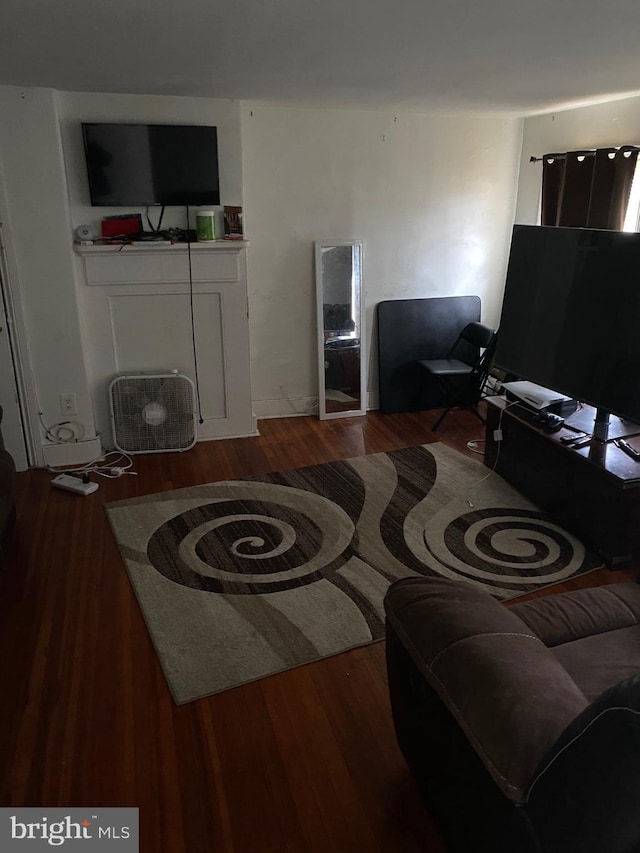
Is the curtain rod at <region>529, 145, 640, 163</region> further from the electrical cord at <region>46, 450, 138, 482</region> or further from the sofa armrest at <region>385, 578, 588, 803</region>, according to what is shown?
the electrical cord at <region>46, 450, 138, 482</region>

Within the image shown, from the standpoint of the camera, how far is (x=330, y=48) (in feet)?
8.57

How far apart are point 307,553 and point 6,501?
1436 mm

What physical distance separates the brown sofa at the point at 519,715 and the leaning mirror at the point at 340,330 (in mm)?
3026

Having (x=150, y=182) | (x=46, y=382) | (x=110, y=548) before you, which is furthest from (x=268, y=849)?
(x=150, y=182)

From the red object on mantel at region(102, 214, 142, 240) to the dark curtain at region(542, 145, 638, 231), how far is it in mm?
2718

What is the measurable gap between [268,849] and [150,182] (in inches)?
137

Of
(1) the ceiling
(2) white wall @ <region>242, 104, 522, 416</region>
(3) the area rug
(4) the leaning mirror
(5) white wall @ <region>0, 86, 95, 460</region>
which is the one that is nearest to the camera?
(1) the ceiling

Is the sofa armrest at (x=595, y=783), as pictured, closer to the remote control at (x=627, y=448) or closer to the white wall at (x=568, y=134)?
the remote control at (x=627, y=448)

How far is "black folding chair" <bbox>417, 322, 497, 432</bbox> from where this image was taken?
4734 mm

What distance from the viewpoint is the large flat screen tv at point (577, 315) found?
2.99 metres

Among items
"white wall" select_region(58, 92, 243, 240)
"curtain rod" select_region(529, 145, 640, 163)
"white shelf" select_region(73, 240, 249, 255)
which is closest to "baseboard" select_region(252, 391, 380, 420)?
"white shelf" select_region(73, 240, 249, 255)

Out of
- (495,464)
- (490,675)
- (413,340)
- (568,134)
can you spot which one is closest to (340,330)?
(413,340)

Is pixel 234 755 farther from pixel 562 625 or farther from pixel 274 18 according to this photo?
pixel 274 18

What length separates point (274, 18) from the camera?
7.09ft
